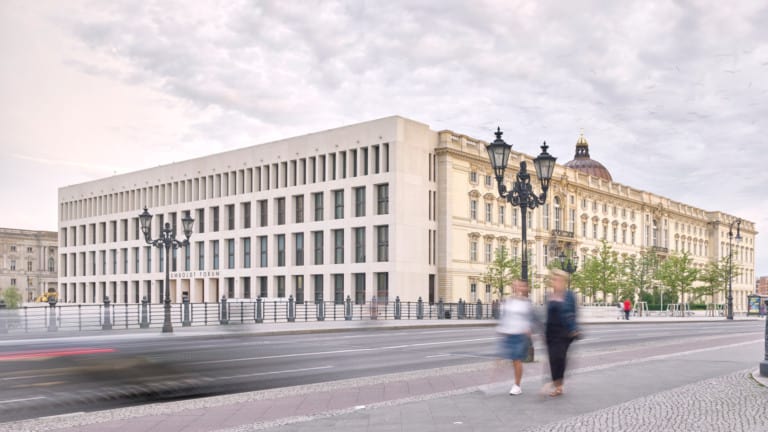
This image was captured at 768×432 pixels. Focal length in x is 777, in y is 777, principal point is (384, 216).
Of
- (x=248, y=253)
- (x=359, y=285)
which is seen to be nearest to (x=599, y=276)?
(x=359, y=285)

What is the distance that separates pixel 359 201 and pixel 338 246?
4.64 m

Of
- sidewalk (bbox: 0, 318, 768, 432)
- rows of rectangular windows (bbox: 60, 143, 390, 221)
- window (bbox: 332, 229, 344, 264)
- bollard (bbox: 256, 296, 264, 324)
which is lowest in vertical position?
bollard (bbox: 256, 296, 264, 324)

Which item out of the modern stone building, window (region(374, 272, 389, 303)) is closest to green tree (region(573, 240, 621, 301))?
window (region(374, 272, 389, 303))

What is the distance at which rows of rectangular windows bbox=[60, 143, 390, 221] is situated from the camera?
66.9 metres

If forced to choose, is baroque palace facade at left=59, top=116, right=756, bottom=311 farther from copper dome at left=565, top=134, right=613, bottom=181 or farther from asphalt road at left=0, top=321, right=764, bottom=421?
asphalt road at left=0, top=321, right=764, bottom=421

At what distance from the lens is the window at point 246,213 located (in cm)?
7706

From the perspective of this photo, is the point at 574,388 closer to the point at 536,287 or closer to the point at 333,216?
the point at 333,216

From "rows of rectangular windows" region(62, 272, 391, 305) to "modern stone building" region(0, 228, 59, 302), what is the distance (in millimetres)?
58560

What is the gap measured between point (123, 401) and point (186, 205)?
73523 millimetres

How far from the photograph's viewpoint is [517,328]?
11.4 m

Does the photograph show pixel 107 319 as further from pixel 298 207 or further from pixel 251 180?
pixel 251 180

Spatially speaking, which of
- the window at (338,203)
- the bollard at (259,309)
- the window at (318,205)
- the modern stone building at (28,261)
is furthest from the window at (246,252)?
the modern stone building at (28,261)

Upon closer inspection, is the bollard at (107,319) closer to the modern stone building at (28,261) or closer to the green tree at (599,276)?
the green tree at (599,276)

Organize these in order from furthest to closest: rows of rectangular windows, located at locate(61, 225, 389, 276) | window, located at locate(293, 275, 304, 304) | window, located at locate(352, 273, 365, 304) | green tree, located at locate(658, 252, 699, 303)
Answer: green tree, located at locate(658, 252, 699, 303) < window, located at locate(293, 275, 304, 304) < rows of rectangular windows, located at locate(61, 225, 389, 276) < window, located at locate(352, 273, 365, 304)
